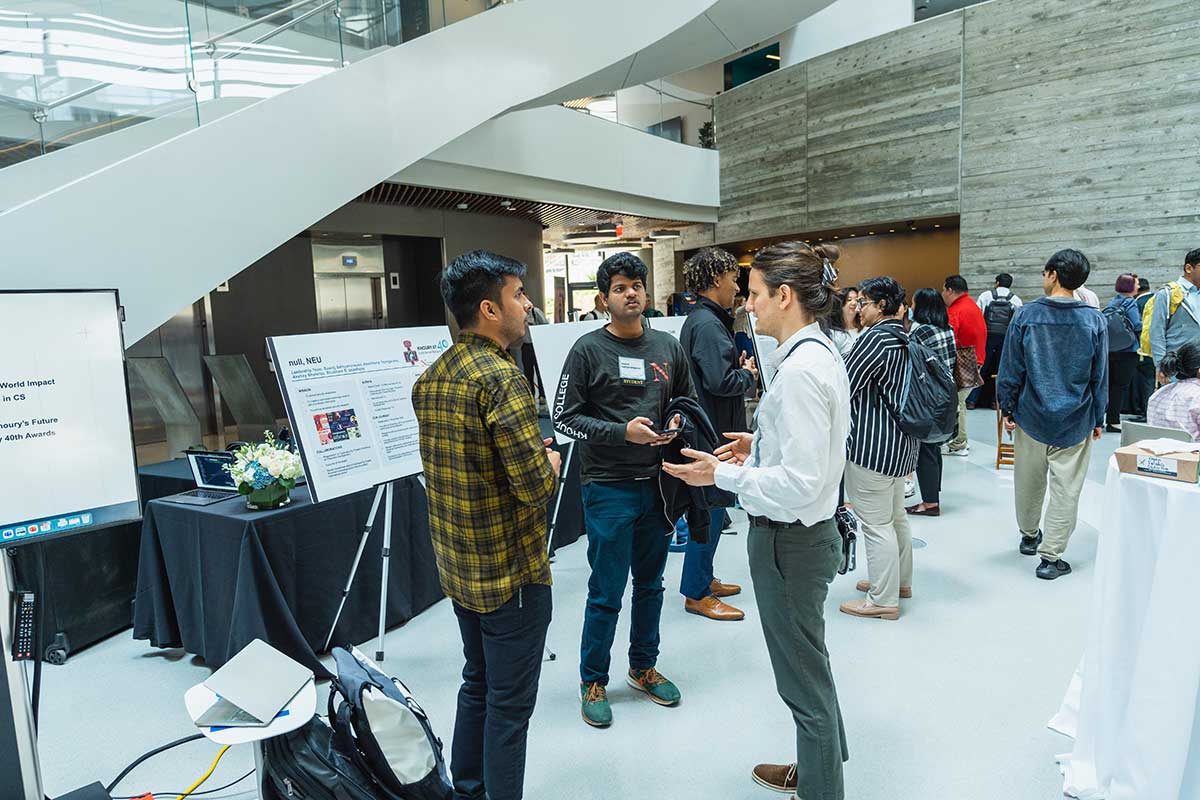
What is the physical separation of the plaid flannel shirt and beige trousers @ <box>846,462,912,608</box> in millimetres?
2119

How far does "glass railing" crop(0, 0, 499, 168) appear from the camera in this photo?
3.81m

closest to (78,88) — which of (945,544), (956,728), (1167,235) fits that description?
(956,728)

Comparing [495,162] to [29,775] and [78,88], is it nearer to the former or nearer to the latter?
[78,88]

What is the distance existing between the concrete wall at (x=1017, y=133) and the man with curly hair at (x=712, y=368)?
7876 millimetres

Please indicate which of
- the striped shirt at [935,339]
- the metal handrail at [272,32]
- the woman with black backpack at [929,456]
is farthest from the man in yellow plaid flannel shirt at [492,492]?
the woman with black backpack at [929,456]

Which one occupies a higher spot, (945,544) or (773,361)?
(773,361)

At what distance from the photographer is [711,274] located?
3412mm

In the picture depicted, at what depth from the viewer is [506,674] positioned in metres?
1.90

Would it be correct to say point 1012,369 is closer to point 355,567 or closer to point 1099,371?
point 1099,371

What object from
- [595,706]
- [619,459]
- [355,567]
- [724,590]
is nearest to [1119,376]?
[724,590]

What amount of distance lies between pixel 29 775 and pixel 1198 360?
4.80m

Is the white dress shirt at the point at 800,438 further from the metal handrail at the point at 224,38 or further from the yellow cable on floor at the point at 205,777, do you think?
the metal handrail at the point at 224,38

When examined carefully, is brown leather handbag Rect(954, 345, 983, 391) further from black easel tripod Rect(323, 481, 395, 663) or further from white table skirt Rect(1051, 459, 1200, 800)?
black easel tripod Rect(323, 481, 395, 663)

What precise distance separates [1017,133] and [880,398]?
8.09 metres
